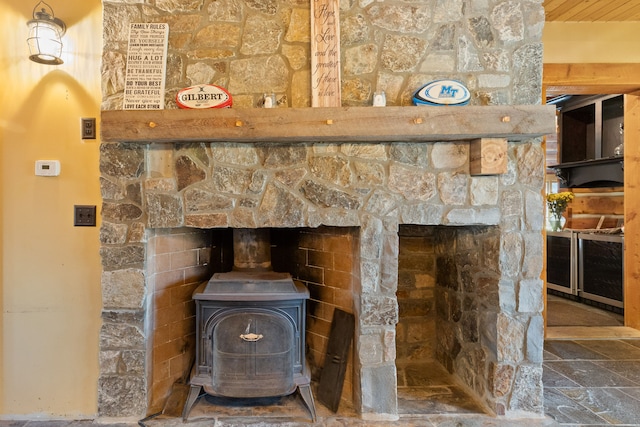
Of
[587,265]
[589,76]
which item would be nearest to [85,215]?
[589,76]

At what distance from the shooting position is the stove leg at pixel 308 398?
1.95 metres

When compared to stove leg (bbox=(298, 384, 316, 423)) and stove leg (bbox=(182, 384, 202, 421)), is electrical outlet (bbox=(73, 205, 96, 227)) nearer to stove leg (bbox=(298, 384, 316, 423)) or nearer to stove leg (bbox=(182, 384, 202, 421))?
stove leg (bbox=(182, 384, 202, 421))

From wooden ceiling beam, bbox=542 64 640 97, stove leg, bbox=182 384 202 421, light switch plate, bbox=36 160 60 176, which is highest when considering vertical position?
wooden ceiling beam, bbox=542 64 640 97

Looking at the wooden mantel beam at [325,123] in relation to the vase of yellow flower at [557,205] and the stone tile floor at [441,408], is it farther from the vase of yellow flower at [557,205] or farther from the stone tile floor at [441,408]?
the vase of yellow flower at [557,205]

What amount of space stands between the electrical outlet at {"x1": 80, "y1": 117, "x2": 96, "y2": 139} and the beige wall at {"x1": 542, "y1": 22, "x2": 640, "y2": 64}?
3438 millimetres

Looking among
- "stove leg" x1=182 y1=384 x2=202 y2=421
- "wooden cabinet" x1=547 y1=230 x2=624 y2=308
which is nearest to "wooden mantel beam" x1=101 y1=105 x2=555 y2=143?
"stove leg" x1=182 y1=384 x2=202 y2=421

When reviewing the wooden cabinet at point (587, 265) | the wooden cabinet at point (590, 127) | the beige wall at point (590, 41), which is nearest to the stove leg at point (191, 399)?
the beige wall at point (590, 41)

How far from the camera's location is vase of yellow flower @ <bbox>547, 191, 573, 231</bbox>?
15.4 feet

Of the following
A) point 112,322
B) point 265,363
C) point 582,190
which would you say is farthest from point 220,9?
point 582,190

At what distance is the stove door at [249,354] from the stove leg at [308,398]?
0.05 meters

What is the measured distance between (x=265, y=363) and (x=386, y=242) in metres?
0.95

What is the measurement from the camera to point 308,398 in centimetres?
198

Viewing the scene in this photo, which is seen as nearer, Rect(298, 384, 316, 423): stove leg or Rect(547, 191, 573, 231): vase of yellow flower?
Rect(298, 384, 316, 423): stove leg

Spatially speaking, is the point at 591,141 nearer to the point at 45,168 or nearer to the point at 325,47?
the point at 325,47
